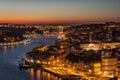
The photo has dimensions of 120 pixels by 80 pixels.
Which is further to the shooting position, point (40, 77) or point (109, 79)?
point (40, 77)

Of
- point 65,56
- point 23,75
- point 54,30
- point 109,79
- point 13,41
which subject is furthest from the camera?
point 54,30

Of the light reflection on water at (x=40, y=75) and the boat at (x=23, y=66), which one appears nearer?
the light reflection on water at (x=40, y=75)

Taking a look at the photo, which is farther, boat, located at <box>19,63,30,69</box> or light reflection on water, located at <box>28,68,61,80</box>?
boat, located at <box>19,63,30,69</box>

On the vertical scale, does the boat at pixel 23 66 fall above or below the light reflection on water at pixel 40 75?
above

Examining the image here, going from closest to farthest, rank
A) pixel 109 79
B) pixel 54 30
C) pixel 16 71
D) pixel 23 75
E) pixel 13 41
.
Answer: pixel 109 79 < pixel 23 75 < pixel 16 71 < pixel 13 41 < pixel 54 30

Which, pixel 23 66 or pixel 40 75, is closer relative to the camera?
pixel 40 75

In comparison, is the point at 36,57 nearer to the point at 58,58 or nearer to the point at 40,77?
the point at 58,58

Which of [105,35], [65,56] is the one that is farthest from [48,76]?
[105,35]

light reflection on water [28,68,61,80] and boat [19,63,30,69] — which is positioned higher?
boat [19,63,30,69]

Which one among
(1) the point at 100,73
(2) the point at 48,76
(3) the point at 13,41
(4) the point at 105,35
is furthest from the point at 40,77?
(3) the point at 13,41
